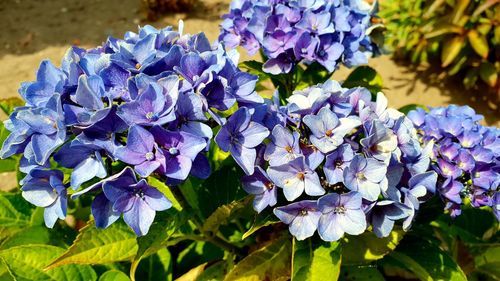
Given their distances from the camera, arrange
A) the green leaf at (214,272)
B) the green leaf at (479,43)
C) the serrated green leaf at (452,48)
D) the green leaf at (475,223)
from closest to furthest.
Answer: the green leaf at (214,272), the green leaf at (475,223), the green leaf at (479,43), the serrated green leaf at (452,48)

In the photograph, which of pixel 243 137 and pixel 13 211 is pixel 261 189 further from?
pixel 13 211

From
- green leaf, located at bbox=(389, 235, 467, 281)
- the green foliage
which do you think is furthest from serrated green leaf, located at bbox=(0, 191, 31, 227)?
the green foliage

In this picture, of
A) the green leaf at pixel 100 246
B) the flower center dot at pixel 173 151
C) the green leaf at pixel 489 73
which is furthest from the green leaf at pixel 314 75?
the green leaf at pixel 489 73

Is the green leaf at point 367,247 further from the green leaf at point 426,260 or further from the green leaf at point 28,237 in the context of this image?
the green leaf at point 28,237

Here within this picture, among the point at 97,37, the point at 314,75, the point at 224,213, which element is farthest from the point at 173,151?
the point at 97,37

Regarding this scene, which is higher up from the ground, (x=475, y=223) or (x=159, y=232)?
(x=159, y=232)

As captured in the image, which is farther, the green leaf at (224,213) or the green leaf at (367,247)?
the green leaf at (367,247)

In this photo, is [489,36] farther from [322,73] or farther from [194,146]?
[194,146]
